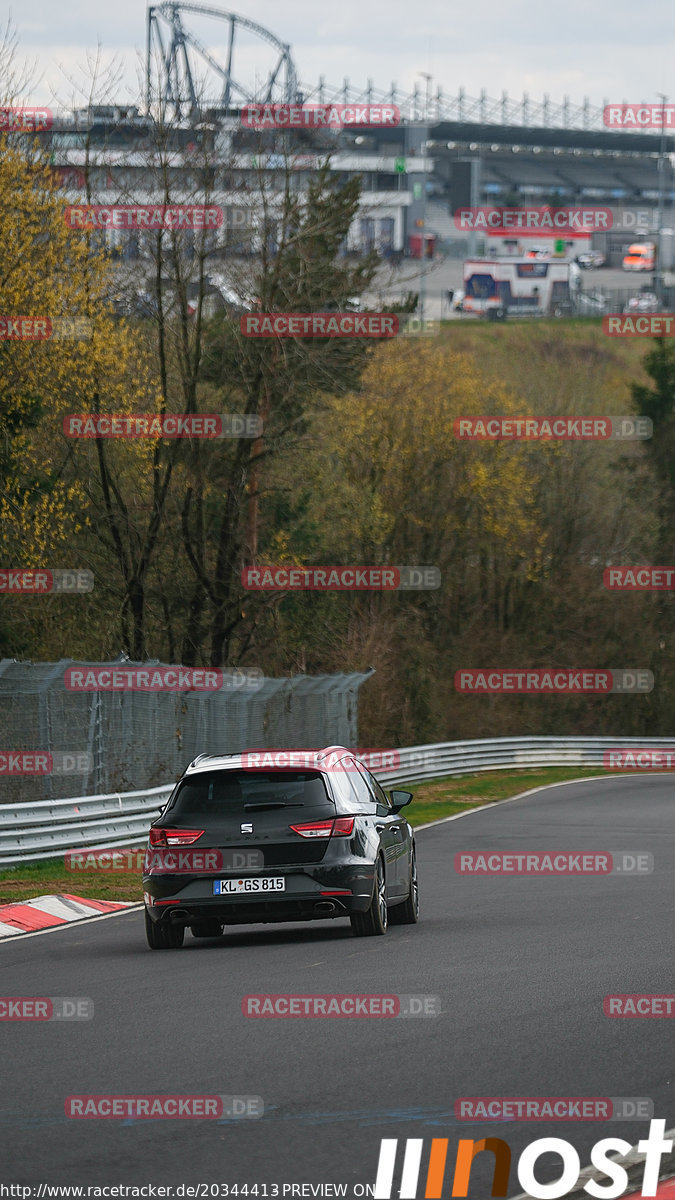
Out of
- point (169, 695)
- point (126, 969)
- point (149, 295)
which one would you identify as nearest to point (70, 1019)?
point (126, 969)

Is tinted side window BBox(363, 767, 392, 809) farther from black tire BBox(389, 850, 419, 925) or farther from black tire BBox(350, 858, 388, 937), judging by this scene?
black tire BBox(350, 858, 388, 937)

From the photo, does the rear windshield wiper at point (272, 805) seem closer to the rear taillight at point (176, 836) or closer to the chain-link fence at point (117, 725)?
the rear taillight at point (176, 836)

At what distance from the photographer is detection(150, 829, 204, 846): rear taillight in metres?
11.8

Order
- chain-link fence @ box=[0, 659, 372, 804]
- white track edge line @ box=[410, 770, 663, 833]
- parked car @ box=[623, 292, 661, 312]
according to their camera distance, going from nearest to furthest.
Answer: chain-link fence @ box=[0, 659, 372, 804]
white track edge line @ box=[410, 770, 663, 833]
parked car @ box=[623, 292, 661, 312]

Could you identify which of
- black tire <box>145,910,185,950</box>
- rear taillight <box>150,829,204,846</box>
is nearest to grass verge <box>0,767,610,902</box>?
black tire <box>145,910,185,950</box>

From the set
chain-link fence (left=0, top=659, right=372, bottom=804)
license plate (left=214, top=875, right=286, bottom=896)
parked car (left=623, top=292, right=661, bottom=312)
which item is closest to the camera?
license plate (left=214, top=875, right=286, bottom=896)

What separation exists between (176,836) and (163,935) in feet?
2.62

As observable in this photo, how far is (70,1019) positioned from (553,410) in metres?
56.2

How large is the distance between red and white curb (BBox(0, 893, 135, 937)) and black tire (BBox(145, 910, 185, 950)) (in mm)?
1977

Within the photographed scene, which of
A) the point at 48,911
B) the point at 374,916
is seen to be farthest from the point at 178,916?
the point at 48,911

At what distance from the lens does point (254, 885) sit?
38.3 feet

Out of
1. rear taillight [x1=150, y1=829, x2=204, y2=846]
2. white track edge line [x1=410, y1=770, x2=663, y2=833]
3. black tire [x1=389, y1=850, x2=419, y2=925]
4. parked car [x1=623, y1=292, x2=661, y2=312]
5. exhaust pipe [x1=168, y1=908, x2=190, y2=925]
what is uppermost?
parked car [x1=623, y1=292, x2=661, y2=312]

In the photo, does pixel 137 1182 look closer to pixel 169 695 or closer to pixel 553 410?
pixel 169 695

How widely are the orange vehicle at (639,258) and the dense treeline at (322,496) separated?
6201cm
